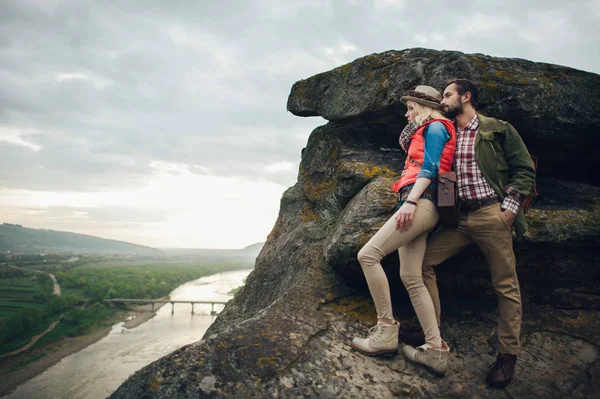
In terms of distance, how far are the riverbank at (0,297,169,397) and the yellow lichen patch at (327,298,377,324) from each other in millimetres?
42058

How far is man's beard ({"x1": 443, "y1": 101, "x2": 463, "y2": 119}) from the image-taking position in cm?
392

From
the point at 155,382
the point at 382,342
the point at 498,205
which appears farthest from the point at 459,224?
the point at 155,382

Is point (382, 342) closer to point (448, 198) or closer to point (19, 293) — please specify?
point (448, 198)

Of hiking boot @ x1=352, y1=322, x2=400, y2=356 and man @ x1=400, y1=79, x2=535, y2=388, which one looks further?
hiking boot @ x1=352, y1=322, x2=400, y2=356

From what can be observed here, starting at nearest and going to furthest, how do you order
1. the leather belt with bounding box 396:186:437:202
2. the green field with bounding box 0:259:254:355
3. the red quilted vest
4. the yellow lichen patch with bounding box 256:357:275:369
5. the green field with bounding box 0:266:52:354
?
the yellow lichen patch with bounding box 256:357:275:369, the leather belt with bounding box 396:186:437:202, the red quilted vest, the green field with bounding box 0:266:52:354, the green field with bounding box 0:259:254:355

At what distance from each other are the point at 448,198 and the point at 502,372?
186 cm

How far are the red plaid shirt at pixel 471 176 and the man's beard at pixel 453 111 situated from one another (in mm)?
183

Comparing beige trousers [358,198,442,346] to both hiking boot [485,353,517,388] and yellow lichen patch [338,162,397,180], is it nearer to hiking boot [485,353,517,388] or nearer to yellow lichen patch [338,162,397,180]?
hiking boot [485,353,517,388]

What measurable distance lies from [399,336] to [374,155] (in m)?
3.65

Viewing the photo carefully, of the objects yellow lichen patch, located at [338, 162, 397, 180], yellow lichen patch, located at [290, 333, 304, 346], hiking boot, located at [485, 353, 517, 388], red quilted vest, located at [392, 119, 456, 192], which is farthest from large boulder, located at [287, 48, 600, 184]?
yellow lichen patch, located at [290, 333, 304, 346]

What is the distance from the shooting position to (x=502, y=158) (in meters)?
3.64

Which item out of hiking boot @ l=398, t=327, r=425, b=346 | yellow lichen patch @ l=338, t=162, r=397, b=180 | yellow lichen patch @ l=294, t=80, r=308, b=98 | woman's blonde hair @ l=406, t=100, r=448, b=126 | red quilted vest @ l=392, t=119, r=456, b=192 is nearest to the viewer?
red quilted vest @ l=392, t=119, r=456, b=192

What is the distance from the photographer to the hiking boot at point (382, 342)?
370 centimetres

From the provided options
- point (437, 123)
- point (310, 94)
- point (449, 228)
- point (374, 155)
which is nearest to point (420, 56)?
point (374, 155)
